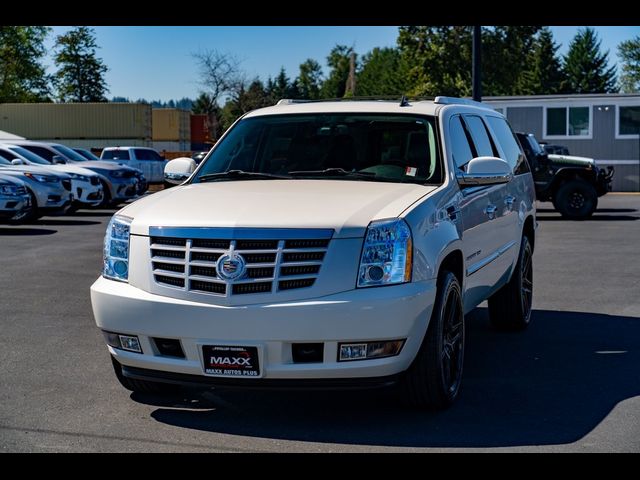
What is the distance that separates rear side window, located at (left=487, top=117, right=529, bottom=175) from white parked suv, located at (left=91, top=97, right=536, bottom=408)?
2158 mm

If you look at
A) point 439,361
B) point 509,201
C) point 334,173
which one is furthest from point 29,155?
point 439,361

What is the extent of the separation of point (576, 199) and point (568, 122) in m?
14.7

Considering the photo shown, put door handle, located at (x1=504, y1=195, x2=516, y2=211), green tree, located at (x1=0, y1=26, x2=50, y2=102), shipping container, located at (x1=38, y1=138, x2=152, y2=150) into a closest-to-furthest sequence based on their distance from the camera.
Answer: door handle, located at (x1=504, y1=195, x2=516, y2=211) < shipping container, located at (x1=38, y1=138, x2=152, y2=150) < green tree, located at (x1=0, y1=26, x2=50, y2=102)

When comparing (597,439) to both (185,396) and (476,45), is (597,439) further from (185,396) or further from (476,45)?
(476,45)

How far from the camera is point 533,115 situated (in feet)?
123

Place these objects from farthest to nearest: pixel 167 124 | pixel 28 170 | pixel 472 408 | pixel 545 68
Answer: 1. pixel 545 68
2. pixel 167 124
3. pixel 28 170
4. pixel 472 408

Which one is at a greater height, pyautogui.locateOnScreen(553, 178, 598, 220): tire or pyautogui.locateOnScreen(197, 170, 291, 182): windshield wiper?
pyautogui.locateOnScreen(197, 170, 291, 182): windshield wiper

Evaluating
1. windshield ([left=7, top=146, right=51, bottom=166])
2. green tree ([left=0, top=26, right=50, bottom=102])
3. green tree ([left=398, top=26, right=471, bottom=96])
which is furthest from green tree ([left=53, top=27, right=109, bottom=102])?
windshield ([left=7, top=146, right=51, bottom=166])

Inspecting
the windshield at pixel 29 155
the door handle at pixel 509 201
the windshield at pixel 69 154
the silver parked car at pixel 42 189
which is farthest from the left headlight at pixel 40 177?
the door handle at pixel 509 201

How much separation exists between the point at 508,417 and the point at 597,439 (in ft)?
1.95

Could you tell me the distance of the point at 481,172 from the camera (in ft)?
22.3

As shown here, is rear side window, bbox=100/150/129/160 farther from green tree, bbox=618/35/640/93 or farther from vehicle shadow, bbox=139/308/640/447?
green tree, bbox=618/35/640/93

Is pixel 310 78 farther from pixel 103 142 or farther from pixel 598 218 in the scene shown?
pixel 598 218

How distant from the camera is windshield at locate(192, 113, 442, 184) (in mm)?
6676
